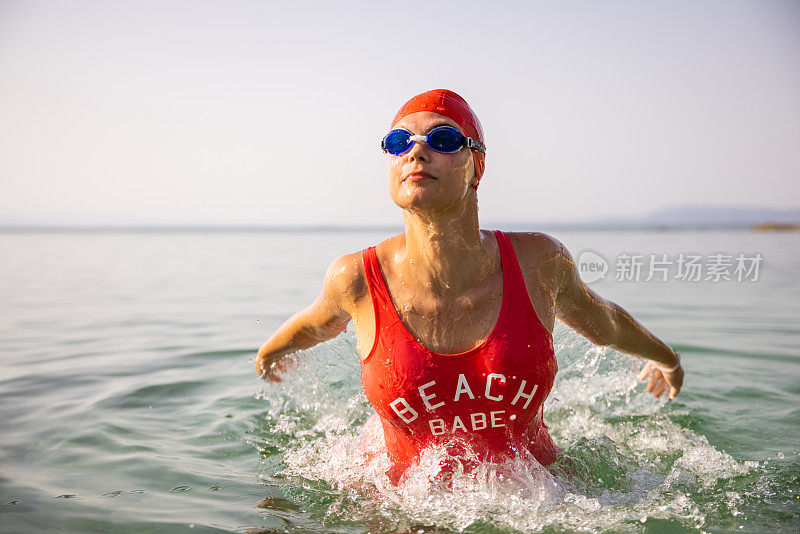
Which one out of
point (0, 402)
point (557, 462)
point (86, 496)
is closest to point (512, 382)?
point (557, 462)

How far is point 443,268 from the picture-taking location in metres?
2.99

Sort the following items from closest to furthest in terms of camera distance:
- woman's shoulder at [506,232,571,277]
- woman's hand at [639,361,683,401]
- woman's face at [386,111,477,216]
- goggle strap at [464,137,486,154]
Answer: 1. woman's face at [386,111,477,216]
2. goggle strap at [464,137,486,154]
3. woman's shoulder at [506,232,571,277]
4. woman's hand at [639,361,683,401]

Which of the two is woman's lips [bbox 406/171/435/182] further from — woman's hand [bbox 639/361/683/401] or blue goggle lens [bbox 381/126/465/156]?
woman's hand [bbox 639/361/683/401]

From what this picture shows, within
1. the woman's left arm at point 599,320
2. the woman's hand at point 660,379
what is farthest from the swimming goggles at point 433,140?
the woman's hand at point 660,379

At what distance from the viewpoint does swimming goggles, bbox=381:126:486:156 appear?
2812mm

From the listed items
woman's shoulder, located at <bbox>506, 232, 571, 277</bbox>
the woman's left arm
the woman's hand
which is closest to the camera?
woman's shoulder, located at <bbox>506, 232, 571, 277</bbox>

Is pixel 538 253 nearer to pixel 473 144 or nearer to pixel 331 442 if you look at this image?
pixel 473 144

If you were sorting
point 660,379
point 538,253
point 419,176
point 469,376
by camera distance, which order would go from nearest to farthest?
point 419,176
point 469,376
point 538,253
point 660,379

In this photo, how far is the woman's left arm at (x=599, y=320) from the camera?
3.20m

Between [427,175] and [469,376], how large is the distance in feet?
3.13

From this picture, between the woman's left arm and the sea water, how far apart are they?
0.64m

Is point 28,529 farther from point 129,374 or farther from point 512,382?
point 129,374

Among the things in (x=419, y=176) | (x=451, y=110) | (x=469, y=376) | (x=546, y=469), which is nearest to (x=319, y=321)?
(x=469, y=376)

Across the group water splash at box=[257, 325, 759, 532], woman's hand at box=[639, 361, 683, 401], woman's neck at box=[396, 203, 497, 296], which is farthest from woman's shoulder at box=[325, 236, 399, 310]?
woman's hand at box=[639, 361, 683, 401]
